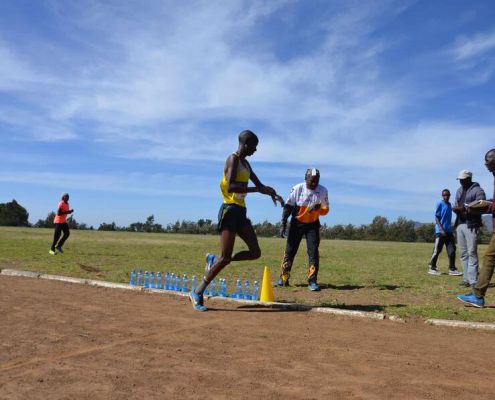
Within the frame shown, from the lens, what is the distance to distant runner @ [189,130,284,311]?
20.4ft

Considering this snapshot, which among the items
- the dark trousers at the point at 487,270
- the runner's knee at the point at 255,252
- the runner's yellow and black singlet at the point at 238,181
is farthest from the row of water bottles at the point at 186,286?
the dark trousers at the point at 487,270

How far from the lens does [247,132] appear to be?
6.43m

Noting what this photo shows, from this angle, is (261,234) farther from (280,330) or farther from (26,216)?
(280,330)

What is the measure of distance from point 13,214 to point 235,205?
69153 mm

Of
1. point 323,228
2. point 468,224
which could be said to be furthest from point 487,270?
point 323,228

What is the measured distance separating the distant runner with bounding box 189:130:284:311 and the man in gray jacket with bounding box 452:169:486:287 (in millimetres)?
4171

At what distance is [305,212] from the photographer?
29.3 ft

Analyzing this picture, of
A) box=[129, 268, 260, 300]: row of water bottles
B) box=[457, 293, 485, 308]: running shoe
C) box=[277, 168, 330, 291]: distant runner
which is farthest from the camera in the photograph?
box=[277, 168, 330, 291]: distant runner

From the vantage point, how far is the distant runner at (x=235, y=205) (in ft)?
20.4

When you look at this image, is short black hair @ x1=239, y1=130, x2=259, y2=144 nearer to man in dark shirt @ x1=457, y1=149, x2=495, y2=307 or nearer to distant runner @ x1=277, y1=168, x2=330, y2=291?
distant runner @ x1=277, y1=168, x2=330, y2=291

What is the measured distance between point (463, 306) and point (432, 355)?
3.03 metres

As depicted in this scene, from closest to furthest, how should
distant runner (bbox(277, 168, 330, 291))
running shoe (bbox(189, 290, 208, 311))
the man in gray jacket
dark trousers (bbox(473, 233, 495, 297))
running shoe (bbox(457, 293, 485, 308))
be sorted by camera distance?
running shoe (bbox(189, 290, 208, 311)), dark trousers (bbox(473, 233, 495, 297)), running shoe (bbox(457, 293, 485, 308)), the man in gray jacket, distant runner (bbox(277, 168, 330, 291))

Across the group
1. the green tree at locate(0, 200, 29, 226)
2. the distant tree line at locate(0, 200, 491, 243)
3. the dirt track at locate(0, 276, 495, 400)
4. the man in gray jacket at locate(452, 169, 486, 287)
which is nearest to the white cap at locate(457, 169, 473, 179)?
the man in gray jacket at locate(452, 169, 486, 287)

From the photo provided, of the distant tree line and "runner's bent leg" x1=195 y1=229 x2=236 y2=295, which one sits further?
the distant tree line
